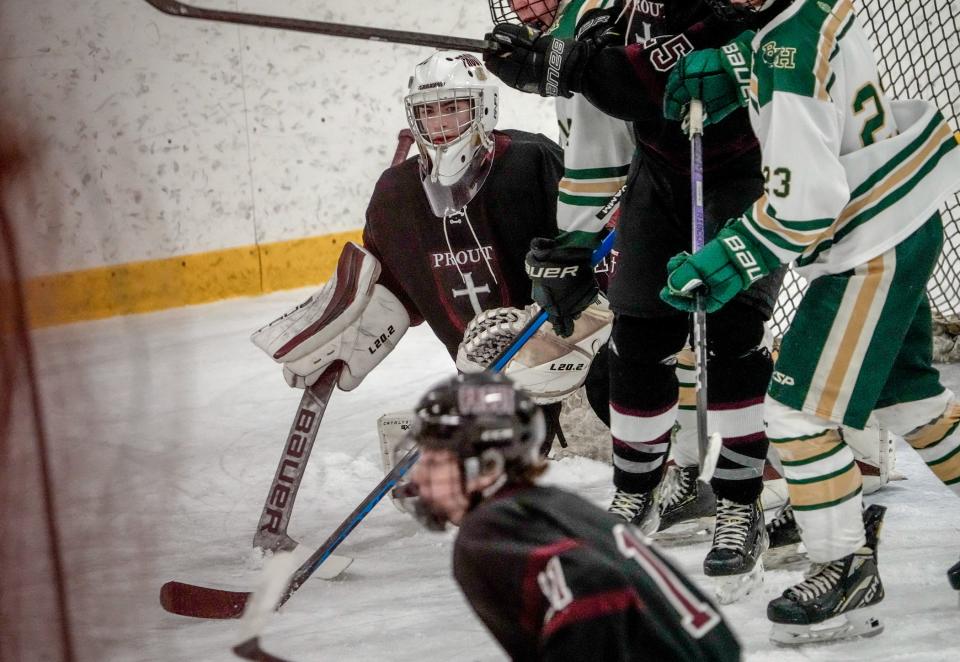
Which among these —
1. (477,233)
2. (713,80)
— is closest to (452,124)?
(477,233)

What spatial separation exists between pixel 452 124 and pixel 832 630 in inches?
49.0

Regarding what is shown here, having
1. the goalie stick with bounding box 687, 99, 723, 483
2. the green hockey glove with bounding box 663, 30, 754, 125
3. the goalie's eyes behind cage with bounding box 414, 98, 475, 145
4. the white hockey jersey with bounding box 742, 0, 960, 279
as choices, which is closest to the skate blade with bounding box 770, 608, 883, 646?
the goalie stick with bounding box 687, 99, 723, 483

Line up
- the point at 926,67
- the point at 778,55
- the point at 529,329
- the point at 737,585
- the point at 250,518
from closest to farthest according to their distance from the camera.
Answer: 1. the point at 778,55
2. the point at 737,585
3. the point at 529,329
4. the point at 250,518
5. the point at 926,67

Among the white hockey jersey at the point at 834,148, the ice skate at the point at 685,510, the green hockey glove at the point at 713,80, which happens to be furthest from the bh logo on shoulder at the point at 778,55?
the ice skate at the point at 685,510

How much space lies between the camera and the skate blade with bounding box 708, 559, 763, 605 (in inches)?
82.5

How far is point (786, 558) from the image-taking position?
2.31m

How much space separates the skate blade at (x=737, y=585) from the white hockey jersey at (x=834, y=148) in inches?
21.9

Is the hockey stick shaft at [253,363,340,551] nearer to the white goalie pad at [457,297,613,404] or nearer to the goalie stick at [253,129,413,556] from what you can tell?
the goalie stick at [253,129,413,556]

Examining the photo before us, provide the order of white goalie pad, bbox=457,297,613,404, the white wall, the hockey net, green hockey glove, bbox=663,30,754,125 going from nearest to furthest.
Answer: green hockey glove, bbox=663,30,754,125 < white goalie pad, bbox=457,297,613,404 < the hockey net < the white wall

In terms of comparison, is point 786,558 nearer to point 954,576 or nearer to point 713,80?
point 954,576

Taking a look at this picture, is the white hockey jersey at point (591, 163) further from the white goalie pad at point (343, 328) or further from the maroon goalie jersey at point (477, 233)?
the white goalie pad at point (343, 328)

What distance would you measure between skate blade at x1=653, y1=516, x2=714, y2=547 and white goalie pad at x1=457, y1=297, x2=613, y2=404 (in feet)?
1.17

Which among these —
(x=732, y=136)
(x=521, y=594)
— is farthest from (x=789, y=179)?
(x=521, y=594)

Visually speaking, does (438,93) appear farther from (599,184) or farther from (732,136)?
(732,136)
